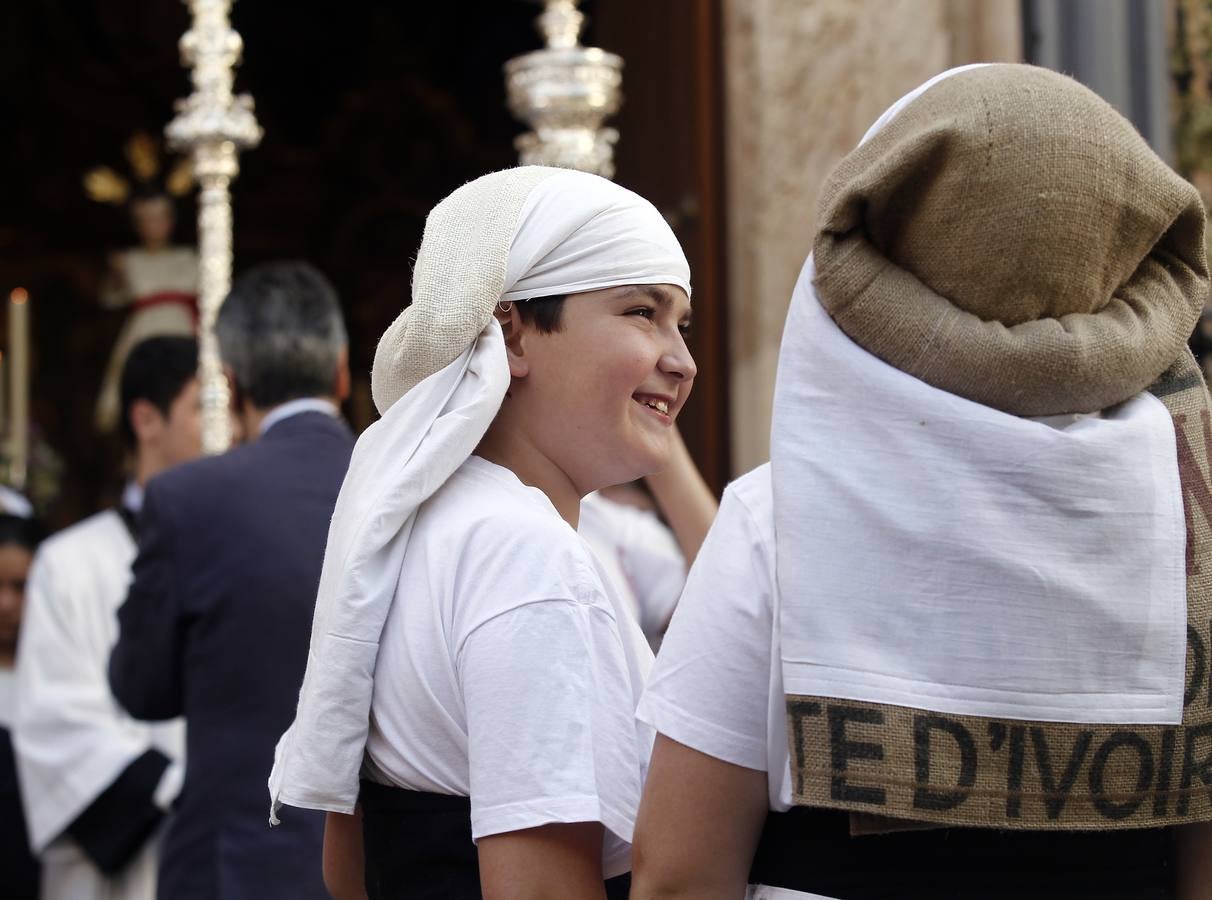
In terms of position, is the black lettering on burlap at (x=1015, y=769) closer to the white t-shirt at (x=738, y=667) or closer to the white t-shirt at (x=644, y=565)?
the white t-shirt at (x=738, y=667)

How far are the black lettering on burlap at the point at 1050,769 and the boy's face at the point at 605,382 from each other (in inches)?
24.1

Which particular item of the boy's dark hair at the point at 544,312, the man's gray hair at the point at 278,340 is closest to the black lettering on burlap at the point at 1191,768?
the boy's dark hair at the point at 544,312

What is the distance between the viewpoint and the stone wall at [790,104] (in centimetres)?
469

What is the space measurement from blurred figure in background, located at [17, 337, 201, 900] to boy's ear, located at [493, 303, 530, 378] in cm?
240

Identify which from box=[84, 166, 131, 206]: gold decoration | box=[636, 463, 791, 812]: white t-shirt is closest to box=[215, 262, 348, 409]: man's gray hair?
box=[636, 463, 791, 812]: white t-shirt

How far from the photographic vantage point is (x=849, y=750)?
1392 millimetres

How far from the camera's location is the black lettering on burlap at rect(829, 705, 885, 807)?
54.6 inches

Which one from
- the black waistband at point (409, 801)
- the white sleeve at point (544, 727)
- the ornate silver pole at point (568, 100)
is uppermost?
the ornate silver pole at point (568, 100)

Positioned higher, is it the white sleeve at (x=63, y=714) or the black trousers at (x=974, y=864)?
the black trousers at (x=974, y=864)

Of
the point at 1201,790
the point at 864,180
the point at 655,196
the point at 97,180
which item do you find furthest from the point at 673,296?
the point at 97,180

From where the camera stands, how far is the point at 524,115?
159 inches

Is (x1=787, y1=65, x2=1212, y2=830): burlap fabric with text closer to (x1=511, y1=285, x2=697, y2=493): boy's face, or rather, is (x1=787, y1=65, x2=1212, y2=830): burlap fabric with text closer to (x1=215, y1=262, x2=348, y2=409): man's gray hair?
(x1=511, y1=285, x2=697, y2=493): boy's face

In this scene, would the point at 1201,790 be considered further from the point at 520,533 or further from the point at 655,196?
the point at 655,196

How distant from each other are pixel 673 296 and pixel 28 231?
8065 mm
